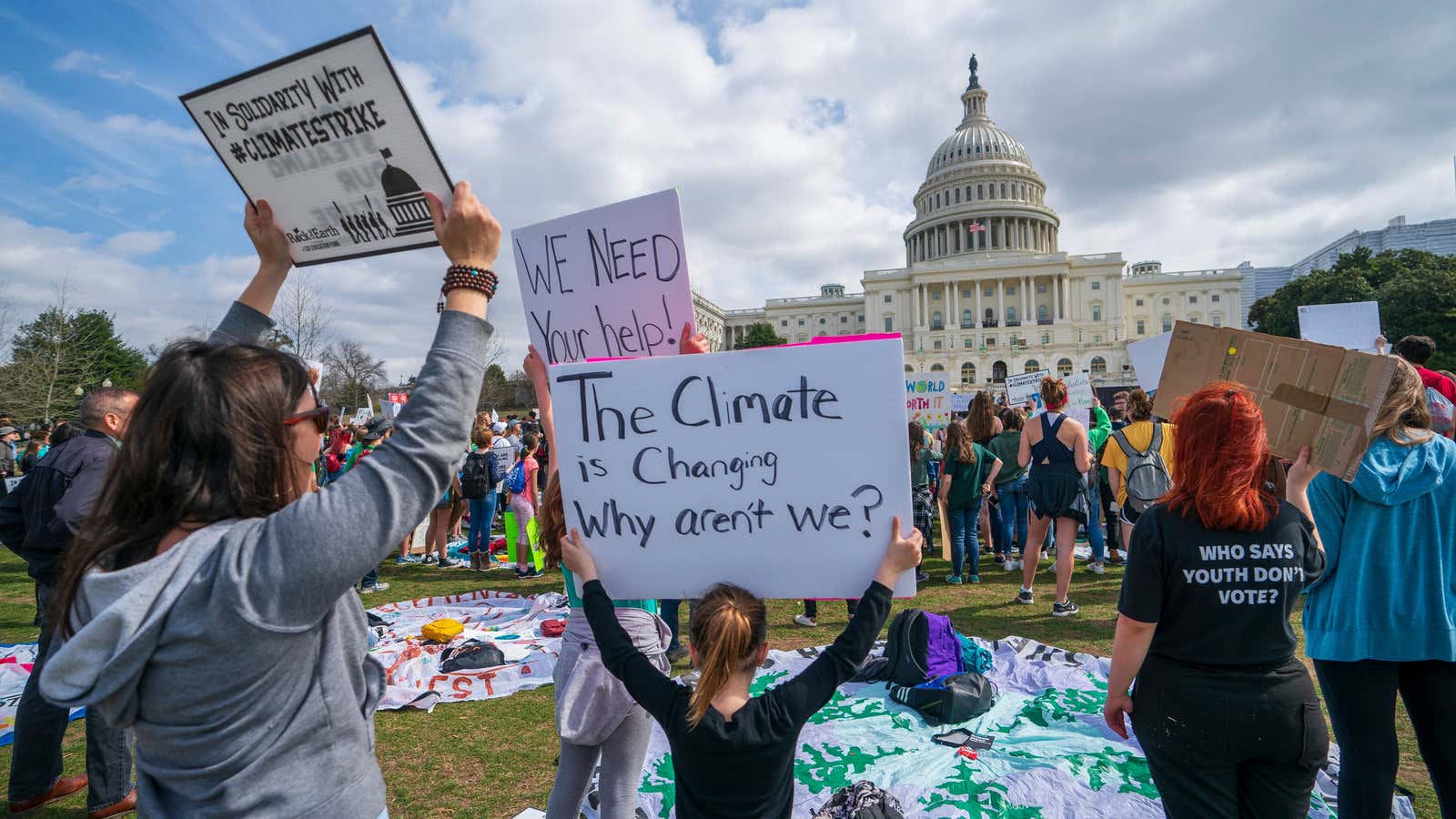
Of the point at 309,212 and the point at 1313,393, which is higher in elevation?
the point at 309,212

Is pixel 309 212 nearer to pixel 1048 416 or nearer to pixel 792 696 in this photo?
pixel 792 696

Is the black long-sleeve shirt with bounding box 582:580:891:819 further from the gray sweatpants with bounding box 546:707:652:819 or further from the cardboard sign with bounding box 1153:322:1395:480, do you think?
the cardboard sign with bounding box 1153:322:1395:480

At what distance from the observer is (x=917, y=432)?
7.25 metres

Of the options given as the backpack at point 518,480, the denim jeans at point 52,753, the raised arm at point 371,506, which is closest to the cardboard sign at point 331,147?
the raised arm at point 371,506

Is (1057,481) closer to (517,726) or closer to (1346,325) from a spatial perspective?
(1346,325)

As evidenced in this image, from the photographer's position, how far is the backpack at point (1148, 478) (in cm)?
563

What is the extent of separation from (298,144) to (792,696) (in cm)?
194

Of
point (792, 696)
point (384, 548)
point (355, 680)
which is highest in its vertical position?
point (384, 548)

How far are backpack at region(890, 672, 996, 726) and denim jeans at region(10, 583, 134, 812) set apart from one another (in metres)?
4.09

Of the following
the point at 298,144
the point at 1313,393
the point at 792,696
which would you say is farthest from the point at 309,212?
the point at 1313,393

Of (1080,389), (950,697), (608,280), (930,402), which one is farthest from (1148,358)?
(930,402)

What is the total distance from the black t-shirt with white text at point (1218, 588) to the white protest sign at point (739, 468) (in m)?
0.83

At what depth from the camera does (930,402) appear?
13297 millimetres

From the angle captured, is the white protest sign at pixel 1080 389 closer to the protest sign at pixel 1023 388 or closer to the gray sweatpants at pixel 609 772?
the protest sign at pixel 1023 388
